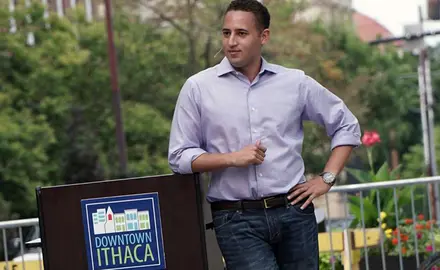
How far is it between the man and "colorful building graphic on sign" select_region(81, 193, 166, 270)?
205mm

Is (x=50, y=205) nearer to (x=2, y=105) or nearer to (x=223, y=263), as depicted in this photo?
(x=223, y=263)

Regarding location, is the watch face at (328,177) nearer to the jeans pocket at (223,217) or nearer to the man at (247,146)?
the man at (247,146)

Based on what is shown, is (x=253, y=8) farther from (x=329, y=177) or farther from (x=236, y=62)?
(x=329, y=177)

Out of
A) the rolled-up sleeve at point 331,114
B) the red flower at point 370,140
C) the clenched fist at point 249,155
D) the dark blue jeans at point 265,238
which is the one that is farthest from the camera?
the red flower at point 370,140

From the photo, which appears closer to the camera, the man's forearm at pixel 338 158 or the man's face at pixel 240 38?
the man's face at pixel 240 38

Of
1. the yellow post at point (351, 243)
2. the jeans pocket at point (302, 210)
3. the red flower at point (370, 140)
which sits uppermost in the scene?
the jeans pocket at point (302, 210)

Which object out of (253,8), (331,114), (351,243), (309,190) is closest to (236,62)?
(253,8)

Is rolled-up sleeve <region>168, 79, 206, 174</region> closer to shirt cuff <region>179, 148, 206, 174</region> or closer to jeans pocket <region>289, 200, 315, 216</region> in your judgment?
shirt cuff <region>179, 148, 206, 174</region>

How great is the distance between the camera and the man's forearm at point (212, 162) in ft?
14.5

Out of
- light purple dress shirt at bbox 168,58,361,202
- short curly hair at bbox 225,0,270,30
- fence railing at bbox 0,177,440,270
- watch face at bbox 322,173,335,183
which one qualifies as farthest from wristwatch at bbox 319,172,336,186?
fence railing at bbox 0,177,440,270

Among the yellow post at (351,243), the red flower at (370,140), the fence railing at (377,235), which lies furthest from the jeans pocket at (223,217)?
the red flower at (370,140)

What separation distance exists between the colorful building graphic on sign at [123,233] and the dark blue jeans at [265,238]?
0.81 ft

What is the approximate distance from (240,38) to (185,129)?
40 cm

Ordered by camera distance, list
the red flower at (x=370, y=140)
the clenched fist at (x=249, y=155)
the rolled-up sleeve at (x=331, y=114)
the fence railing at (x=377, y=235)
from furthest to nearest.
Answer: the red flower at (x=370, y=140) < the fence railing at (x=377, y=235) < the rolled-up sleeve at (x=331, y=114) < the clenched fist at (x=249, y=155)
